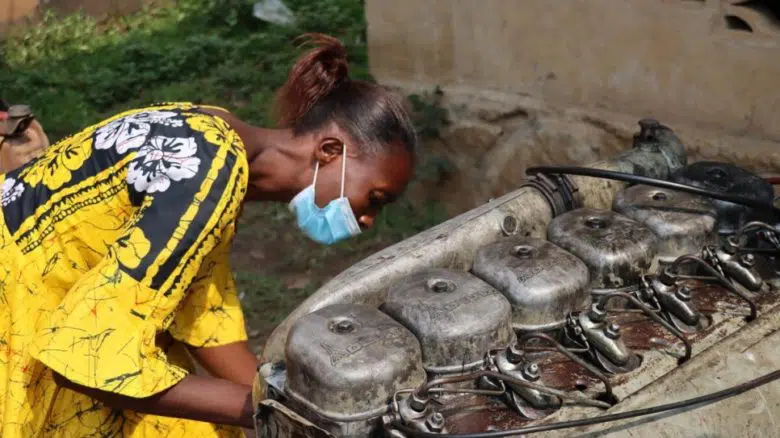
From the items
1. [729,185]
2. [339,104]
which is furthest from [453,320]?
[729,185]

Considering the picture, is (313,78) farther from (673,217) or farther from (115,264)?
(673,217)

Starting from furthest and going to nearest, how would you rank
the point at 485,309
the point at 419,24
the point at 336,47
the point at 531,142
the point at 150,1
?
the point at 150,1 → the point at 419,24 → the point at 531,142 → the point at 336,47 → the point at 485,309

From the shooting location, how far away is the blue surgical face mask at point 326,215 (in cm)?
229

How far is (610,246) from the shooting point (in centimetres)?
215

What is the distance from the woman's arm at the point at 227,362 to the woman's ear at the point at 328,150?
1.77ft

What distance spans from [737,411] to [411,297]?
2.06 feet

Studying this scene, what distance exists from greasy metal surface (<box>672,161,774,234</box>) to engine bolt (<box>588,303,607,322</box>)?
49cm

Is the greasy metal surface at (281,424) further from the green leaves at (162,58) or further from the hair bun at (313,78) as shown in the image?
the green leaves at (162,58)

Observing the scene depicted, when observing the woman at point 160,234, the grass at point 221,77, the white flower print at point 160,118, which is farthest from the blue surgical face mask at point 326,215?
the grass at point 221,77

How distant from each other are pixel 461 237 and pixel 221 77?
4.90 meters

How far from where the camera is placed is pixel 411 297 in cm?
195

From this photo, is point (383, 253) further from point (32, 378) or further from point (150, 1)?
point (150, 1)

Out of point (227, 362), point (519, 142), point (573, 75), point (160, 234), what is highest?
point (160, 234)

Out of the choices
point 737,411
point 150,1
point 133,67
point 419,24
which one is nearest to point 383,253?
point 737,411
